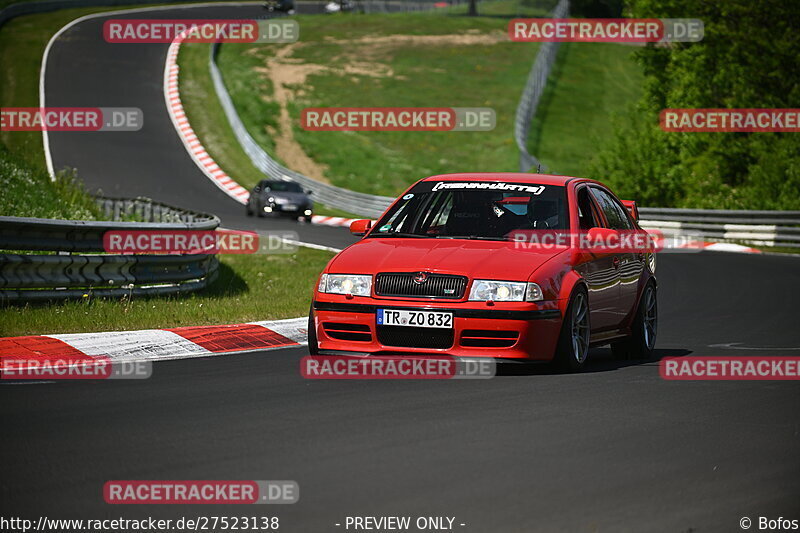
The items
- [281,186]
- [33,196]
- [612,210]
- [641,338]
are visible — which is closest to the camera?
[641,338]

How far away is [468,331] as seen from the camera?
9148 mm

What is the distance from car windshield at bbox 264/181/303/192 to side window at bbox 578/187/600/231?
2689cm

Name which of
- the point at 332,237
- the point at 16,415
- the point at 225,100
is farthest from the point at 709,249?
the point at 225,100

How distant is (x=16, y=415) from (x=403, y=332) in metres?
2.91

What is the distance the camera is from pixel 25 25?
64750mm

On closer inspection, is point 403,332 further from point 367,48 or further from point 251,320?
point 367,48

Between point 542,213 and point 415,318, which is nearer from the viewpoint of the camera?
point 415,318

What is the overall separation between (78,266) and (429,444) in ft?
22.6

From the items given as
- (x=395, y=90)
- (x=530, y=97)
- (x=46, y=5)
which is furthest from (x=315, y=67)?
(x=530, y=97)

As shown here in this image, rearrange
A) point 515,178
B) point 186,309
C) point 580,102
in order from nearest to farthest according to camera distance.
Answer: point 515,178
point 186,309
point 580,102

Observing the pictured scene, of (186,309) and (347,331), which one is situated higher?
(347,331)

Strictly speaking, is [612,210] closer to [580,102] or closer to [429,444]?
[429,444]

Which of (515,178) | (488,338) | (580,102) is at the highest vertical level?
(580,102)

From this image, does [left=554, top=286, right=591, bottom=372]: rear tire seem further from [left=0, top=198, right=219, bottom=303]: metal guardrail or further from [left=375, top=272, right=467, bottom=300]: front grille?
[left=0, top=198, right=219, bottom=303]: metal guardrail
